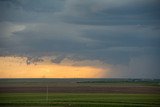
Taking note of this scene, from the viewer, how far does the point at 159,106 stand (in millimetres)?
25344

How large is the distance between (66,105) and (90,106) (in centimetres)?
192

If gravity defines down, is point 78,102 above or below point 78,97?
below

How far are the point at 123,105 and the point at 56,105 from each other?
214 inches

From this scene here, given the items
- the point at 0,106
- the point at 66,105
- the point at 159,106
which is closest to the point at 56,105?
the point at 66,105

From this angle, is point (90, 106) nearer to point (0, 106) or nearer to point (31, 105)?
point (31, 105)

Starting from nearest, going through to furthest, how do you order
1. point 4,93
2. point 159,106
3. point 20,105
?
point 159,106
point 20,105
point 4,93

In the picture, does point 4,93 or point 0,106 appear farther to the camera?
point 4,93

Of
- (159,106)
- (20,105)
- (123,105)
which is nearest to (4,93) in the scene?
(20,105)

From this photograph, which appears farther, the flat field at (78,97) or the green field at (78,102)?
the flat field at (78,97)

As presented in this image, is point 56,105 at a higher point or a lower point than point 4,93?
lower

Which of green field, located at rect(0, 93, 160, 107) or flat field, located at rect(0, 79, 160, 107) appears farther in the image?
flat field, located at rect(0, 79, 160, 107)

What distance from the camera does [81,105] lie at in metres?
28.3

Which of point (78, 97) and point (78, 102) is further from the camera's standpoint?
point (78, 97)

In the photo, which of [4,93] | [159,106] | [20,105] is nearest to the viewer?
[159,106]
